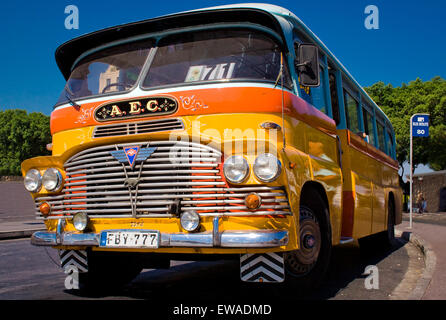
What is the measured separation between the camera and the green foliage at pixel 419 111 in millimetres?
38094

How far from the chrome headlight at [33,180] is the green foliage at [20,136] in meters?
57.8

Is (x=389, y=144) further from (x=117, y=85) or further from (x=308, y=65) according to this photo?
(x=117, y=85)

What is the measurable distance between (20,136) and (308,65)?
6165 cm

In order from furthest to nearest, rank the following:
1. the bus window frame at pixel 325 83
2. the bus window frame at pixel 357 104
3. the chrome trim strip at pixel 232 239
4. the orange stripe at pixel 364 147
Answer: the bus window frame at pixel 357 104 → the orange stripe at pixel 364 147 → the bus window frame at pixel 325 83 → the chrome trim strip at pixel 232 239

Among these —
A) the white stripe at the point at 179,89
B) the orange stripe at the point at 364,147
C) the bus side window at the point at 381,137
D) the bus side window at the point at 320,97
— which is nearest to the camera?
the white stripe at the point at 179,89

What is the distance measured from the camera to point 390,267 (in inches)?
306

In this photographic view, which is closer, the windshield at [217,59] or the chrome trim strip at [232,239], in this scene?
the chrome trim strip at [232,239]

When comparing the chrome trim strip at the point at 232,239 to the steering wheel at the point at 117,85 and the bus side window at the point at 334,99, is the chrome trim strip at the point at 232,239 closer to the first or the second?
the steering wheel at the point at 117,85

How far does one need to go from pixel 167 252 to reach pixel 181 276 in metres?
2.47

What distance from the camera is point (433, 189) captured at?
1502 inches

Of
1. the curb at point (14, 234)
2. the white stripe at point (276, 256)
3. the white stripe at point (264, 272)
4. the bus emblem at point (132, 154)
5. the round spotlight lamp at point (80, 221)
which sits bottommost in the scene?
the curb at point (14, 234)

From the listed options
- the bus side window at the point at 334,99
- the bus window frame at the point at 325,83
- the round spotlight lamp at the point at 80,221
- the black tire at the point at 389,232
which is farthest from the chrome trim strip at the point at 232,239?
the black tire at the point at 389,232

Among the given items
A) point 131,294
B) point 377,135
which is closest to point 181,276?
point 131,294

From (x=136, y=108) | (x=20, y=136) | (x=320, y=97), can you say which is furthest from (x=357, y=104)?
(x=20, y=136)
